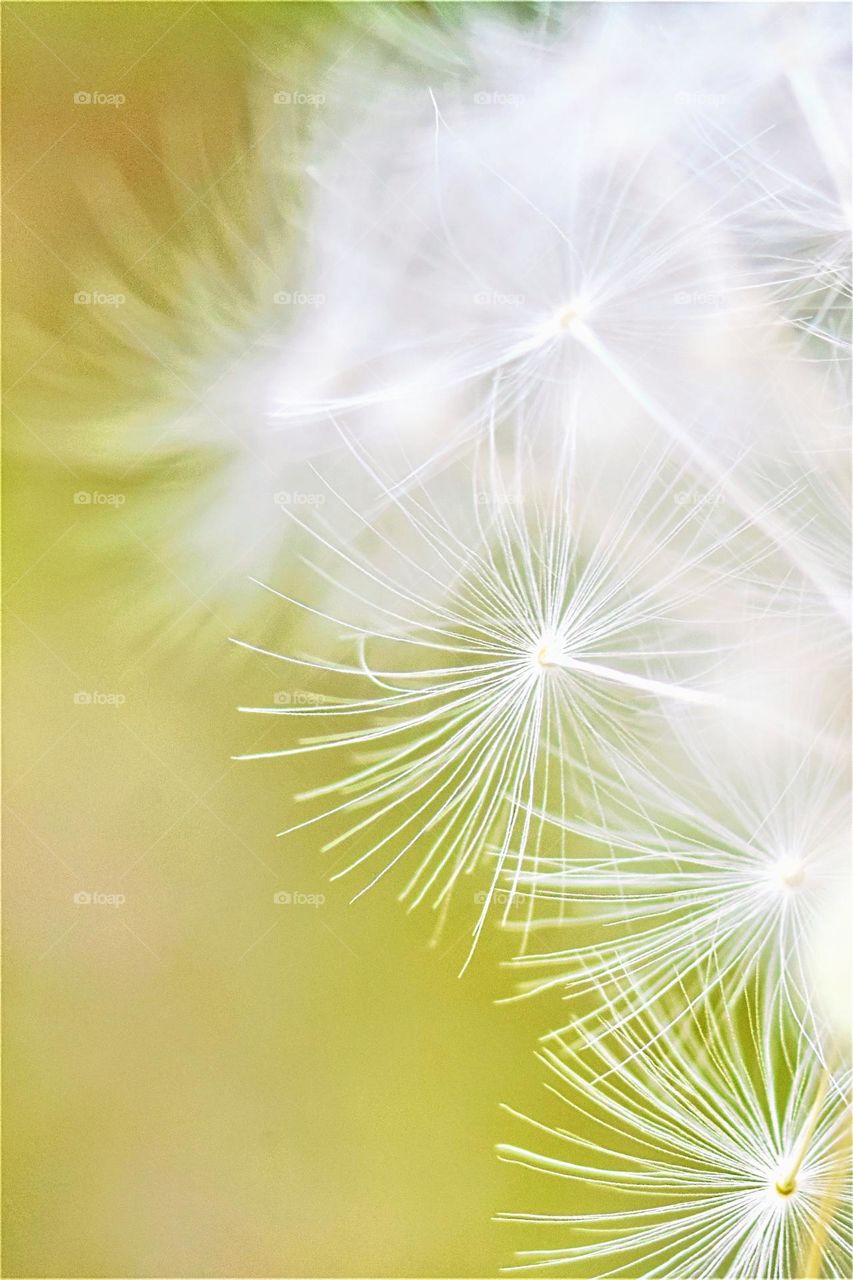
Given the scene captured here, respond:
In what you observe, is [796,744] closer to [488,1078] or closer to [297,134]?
[488,1078]

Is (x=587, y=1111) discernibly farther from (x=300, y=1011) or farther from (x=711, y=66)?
(x=711, y=66)

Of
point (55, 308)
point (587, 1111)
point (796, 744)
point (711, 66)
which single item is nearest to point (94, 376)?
point (55, 308)

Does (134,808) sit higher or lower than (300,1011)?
A: higher

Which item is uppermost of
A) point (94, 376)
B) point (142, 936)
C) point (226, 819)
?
point (94, 376)

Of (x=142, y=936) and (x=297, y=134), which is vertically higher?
(x=297, y=134)

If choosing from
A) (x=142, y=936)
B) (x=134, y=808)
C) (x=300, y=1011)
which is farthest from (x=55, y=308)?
(x=300, y=1011)

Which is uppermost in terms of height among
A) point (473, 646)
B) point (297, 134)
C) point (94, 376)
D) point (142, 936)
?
point (297, 134)
